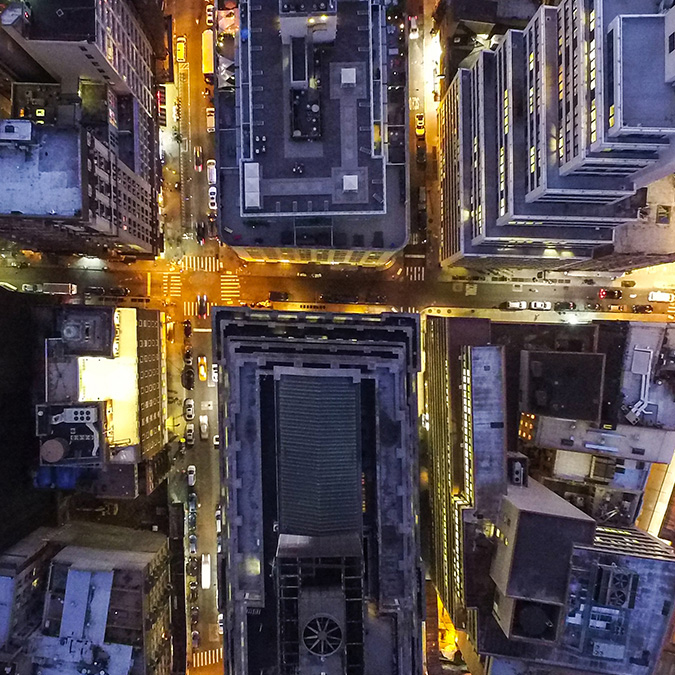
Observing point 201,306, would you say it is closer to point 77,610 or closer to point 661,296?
point 77,610

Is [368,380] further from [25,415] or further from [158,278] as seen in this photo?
[25,415]

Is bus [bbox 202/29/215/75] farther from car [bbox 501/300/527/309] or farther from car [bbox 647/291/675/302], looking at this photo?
car [bbox 647/291/675/302]

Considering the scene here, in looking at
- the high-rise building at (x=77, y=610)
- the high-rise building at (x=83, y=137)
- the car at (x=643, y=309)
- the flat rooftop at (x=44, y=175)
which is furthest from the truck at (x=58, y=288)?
the car at (x=643, y=309)

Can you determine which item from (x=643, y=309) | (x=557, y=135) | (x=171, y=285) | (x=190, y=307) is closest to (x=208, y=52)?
(x=171, y=285)

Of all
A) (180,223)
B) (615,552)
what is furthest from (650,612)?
(180,223)

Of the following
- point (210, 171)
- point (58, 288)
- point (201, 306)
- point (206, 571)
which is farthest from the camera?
point (201, 306)
